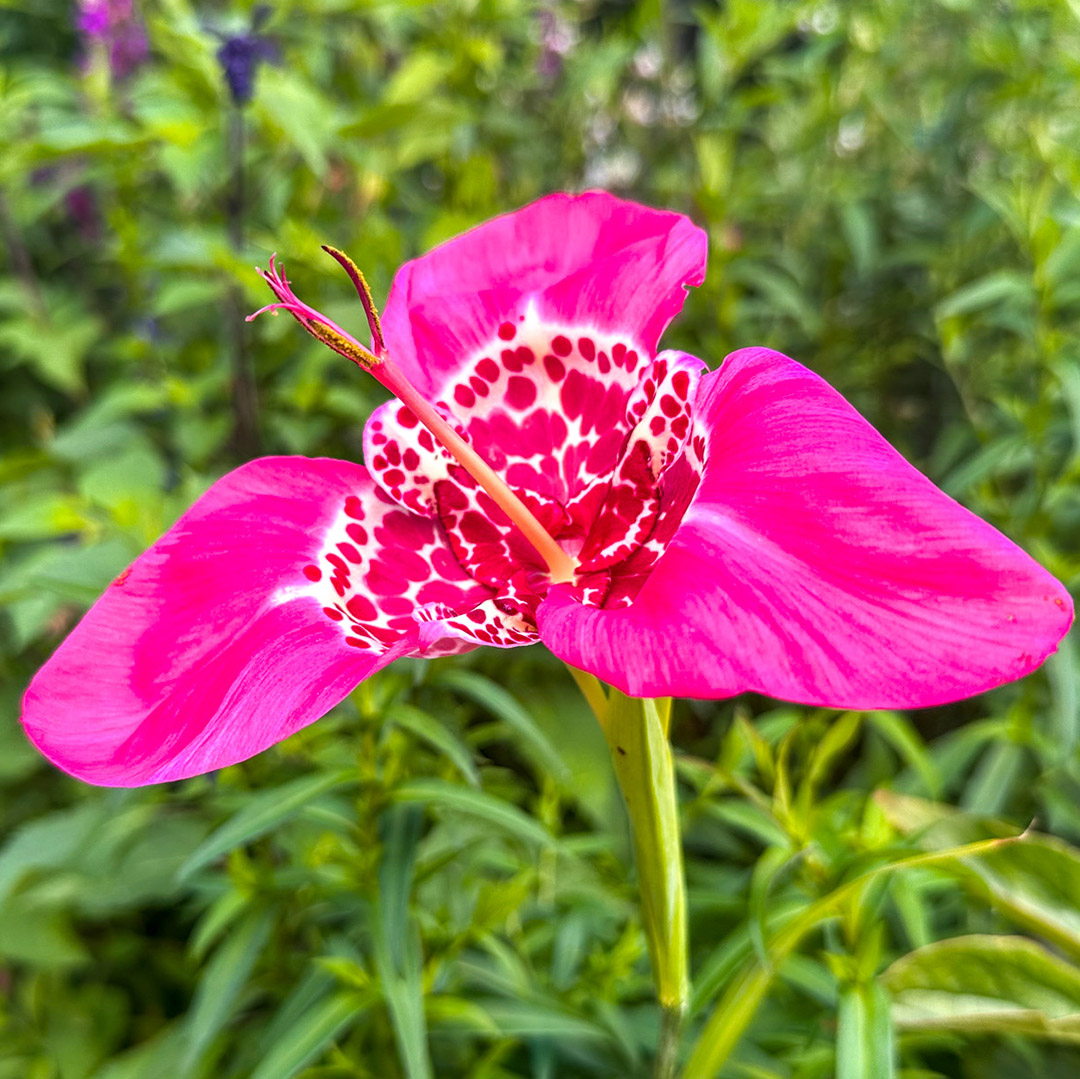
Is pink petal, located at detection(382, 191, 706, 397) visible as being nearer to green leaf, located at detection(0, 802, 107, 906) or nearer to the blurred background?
the blurred background

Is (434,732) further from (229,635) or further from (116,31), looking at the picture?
(116,31)

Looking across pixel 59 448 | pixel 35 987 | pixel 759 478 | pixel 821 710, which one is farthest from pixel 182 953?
pixel 759 478

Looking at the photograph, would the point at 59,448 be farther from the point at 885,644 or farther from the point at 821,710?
the point at 885,644

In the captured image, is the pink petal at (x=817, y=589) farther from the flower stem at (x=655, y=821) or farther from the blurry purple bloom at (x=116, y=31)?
the blurry purple bloom at (x=116, y=31)

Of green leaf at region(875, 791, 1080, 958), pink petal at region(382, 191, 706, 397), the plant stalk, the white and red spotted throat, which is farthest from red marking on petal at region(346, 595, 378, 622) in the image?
the plant stalk

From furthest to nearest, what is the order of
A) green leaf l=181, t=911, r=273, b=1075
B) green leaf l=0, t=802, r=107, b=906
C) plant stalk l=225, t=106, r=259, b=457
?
plant stalk l=225, t=106, r=259, b=457, green leaf l=0, t=802, r=107, b=906, green leaf l=181, t=911, r=273, b=1075
